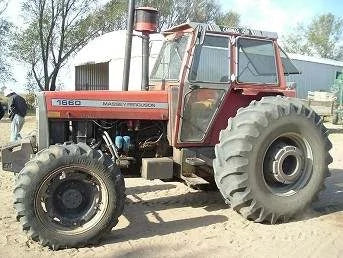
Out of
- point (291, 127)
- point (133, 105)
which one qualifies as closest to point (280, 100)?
point (291, 127)

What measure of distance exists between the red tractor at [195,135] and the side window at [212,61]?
12 millimetres

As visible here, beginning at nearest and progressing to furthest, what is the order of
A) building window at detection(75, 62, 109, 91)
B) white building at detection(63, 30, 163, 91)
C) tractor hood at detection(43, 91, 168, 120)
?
tractor hood at detection(43, 91, 168, 120), white building at detection(63, 30, 163, 91), building window at detection(75, 62, 109, 91)

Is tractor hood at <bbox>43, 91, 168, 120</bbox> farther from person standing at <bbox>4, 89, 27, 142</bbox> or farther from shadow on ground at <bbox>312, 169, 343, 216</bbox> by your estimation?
person standing at <bbox>4, 89, 27, 142</bbox>

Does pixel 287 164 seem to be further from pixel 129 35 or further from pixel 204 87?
pixel 129 35

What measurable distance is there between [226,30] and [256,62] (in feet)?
1.92

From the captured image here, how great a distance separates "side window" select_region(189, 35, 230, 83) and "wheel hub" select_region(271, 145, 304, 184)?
3.54ft

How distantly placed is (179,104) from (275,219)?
5.59 ft

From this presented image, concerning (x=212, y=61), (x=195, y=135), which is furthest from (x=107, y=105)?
(x=212, y=61)

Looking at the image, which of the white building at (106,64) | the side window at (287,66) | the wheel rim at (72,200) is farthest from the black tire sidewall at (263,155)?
the white building at (106,64)

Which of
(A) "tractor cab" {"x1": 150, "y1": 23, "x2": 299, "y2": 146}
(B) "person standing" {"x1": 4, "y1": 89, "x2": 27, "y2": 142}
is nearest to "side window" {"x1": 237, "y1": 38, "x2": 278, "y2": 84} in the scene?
(A) "tractor cab" {"x1": 150, "y1": 23, "x2": 299, "y2": 146}

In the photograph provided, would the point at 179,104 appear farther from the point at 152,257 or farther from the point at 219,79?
the point at 152,257

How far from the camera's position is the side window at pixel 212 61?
5.87m

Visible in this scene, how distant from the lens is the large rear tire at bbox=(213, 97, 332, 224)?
17.9 ft

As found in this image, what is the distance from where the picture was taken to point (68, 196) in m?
5.02
